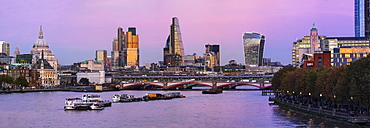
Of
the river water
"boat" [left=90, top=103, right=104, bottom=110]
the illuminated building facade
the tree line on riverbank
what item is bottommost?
the river water

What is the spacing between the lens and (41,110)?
104 meters

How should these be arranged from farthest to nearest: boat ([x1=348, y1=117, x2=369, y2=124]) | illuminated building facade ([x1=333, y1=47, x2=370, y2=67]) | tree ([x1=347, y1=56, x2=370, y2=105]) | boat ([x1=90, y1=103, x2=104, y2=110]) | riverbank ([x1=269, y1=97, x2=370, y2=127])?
1. illuminated building facade ([x1=333, y1=47, x2=370, y2=67])
2. boat ([x1=90, y1=103, x2=104, y2=110])
3. tree ([x1=347, y1=56, x2=370, y2=105])
4. riverbank ([x1=269, y1=97, x2=370, y2=127])
5. boat ([x1=348, y1=117, x2=369, y2=124])

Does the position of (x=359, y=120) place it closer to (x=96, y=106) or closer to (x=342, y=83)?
(x=342, y=83)

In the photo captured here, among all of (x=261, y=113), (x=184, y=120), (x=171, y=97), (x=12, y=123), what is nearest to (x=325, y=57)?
(x=171, y=97)

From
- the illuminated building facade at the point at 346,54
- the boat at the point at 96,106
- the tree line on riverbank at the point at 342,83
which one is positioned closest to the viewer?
the tree line on riverbank at the point at 342,83

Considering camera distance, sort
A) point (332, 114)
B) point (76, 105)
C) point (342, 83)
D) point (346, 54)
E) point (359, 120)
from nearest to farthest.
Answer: point (359, 120) < point (332, 114) < point (342, 83) < point (76, 105) < point (346, 54)

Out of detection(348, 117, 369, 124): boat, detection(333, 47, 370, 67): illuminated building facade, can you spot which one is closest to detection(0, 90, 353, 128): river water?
detection(348, 117, 369, 124): boat

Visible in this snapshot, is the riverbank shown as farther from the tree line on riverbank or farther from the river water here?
the tree line on riverbank

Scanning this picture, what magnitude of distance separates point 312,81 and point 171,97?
171 ft

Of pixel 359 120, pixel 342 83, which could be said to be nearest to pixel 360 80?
pixel 359 120

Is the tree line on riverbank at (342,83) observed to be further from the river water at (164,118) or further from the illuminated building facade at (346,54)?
the illuminated building facade at (346,54)

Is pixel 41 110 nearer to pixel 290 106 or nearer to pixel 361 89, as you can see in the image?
pixel 290 106

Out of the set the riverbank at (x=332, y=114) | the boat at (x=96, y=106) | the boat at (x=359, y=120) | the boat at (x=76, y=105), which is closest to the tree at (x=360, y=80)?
the boat at (x=359, y=120)

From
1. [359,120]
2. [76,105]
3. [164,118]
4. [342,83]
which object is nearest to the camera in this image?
[359,120]
